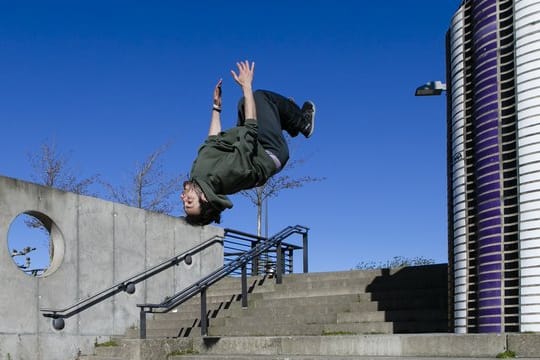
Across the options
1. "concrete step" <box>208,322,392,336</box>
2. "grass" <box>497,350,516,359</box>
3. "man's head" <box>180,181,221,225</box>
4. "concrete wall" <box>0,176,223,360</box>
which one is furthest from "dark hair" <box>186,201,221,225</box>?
"concrete wall" <box>0,176,223,360</box>

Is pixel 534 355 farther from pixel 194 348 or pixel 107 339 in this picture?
pixel 107 339

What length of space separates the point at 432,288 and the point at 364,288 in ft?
3.51

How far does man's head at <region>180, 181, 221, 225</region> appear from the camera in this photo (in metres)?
5.49

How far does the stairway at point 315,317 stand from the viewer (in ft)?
31.3

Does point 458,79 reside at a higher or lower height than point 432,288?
higher

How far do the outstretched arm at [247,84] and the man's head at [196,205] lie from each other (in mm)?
678

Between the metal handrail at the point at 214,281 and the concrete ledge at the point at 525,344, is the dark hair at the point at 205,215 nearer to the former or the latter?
the concrete ledge at the point at 525,344

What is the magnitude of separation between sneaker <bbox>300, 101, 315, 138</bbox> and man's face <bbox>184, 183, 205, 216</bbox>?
154 cm

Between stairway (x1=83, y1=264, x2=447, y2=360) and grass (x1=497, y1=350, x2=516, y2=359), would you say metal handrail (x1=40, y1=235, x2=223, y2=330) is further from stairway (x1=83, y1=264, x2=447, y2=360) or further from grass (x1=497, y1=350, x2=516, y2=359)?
grass (x1=497, y1=350, x2=516, y2=359)

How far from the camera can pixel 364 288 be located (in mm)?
11266

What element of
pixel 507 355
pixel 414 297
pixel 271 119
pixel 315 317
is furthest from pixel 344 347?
pixel 271 119

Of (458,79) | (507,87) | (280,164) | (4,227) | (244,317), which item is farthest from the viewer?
(244,317)

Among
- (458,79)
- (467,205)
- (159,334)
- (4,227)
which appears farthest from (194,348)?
(458,79)

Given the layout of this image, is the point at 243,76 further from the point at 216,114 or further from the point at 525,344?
the point at 525,344
